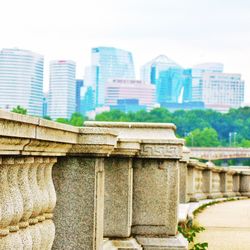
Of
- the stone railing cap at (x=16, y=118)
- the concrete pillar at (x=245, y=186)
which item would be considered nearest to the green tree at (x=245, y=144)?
the concrete pillar at (x=245, y=186)

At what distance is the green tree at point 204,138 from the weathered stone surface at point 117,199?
15518 centimetres

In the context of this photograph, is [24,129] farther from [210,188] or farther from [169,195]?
[210,188]

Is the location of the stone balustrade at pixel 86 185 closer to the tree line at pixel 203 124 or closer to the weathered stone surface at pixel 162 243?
the weathered stone surface at pixel 162 243

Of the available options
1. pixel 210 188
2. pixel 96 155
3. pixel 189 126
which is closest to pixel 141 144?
pixel 96 155

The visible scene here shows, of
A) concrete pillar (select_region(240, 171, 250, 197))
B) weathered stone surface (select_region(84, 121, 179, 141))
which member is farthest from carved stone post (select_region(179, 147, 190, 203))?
concrete pillar (select_region(240, 171, 250, 197))

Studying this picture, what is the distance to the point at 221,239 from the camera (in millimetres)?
14367

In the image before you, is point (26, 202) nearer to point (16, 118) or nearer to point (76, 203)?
point (16, 118)

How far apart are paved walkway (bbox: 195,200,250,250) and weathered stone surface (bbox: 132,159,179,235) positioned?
9.32 feet

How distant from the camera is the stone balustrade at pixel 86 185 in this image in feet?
17.2

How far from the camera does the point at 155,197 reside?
9969 millimetres

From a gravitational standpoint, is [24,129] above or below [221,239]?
above

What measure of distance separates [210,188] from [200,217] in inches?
279

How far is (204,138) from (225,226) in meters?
157

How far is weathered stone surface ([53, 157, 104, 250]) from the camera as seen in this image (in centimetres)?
686
